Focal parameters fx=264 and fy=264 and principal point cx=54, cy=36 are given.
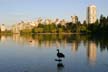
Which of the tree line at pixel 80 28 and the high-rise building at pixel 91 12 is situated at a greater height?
the high-rise building at pixel 91 12

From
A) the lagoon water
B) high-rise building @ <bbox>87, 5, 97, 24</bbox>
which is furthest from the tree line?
the lagoon water

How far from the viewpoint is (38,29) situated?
414 feet

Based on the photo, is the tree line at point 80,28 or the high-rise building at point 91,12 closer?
the tree line at point 80,28

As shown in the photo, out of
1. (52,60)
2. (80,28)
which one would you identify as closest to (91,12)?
(80,28)

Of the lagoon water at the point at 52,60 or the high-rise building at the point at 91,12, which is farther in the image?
the high-rise building at the point at 91,12

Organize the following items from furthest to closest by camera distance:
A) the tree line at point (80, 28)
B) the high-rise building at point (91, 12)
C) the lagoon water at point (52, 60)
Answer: the high-rise building at point (91, 12) → the tree line at point (80, 28) → the lagoon water at point (52, 60)

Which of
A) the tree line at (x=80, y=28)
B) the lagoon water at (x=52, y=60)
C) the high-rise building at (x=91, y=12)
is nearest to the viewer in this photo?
the lagoon water at (x=52, y=60)

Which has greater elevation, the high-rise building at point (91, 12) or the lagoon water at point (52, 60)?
the high-rise building at point (91, 12)

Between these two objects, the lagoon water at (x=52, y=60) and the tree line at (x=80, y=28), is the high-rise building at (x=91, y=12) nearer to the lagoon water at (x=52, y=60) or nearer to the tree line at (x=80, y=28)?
the tree line at (x=80, y=28)

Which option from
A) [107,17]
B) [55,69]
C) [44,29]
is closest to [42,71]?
[55,69]

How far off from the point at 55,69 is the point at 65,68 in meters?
0.65

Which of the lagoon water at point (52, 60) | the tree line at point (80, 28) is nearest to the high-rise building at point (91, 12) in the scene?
the tree line at point (80, 28)

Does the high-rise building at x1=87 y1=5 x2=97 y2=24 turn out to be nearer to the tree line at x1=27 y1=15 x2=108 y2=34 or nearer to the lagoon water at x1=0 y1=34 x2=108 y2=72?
the tree line at x1=27 y1=15 x2=108 y2=34

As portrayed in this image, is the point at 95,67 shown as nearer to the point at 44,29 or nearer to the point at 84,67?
the point at 84,67
